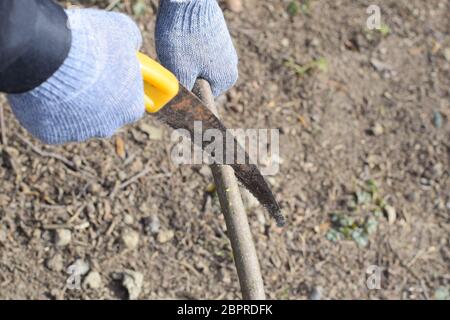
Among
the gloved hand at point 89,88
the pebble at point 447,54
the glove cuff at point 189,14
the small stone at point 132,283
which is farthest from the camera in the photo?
the pebble at point 447,54

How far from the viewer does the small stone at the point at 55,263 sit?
7.39ft

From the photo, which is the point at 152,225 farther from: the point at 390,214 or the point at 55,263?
Result: the point at 390,214

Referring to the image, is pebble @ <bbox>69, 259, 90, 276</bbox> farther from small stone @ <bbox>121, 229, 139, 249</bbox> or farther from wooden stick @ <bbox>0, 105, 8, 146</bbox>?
wooden stick @ <bbox>0, 105, 8, 146</bbox>

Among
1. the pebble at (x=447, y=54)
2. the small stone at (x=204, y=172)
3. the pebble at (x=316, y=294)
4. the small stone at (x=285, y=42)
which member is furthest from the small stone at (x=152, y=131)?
the pebble at (x=447, y=54)

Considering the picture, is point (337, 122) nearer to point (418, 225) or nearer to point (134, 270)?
point (418, 225)

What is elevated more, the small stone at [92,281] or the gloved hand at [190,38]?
the gloved hand at [190,38]

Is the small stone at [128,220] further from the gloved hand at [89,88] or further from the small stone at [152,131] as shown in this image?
the gloved hand at [89,88]

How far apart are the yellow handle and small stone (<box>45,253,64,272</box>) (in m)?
0.97

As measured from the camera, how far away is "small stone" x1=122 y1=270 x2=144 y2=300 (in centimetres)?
224

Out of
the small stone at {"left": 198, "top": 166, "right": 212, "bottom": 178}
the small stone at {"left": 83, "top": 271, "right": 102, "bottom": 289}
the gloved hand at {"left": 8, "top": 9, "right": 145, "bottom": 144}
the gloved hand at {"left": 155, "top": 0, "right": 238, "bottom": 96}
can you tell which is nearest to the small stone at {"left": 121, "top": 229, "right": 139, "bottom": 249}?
the small stone at {"left": 83, "top": 271, "right": 102, "bottom": 289}

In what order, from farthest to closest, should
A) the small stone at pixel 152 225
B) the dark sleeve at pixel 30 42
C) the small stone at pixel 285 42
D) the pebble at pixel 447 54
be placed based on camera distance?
the pebble at pixel 447 54, the small stone at pixel 285 42, the small stone at pixel 152 225, the dark sleeve at pixel 30 42

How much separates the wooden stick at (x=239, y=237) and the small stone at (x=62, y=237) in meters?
0.82

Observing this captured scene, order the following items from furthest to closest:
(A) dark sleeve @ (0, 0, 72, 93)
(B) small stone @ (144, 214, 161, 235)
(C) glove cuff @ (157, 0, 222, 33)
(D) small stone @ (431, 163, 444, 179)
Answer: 1. (D) small stone @ (431, 163, 444, 179)
2. (B) small stone @ (144, 214, 161, 235)
3. (C) glove cuff @ (157, 0, 222, 33)
4. (A) dark sleeve @ (0, 0, 72, 93)

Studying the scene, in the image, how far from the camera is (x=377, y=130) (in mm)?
2709
